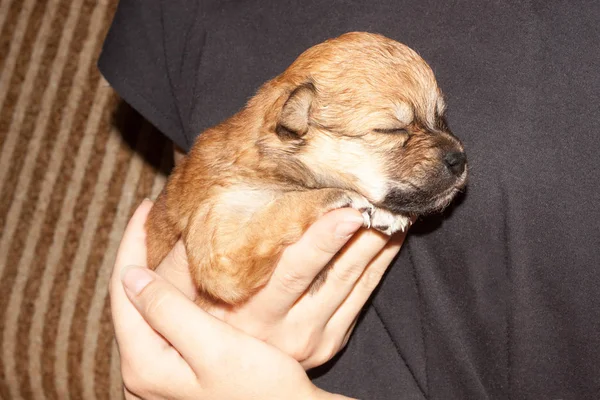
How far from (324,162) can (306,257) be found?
0.37 m

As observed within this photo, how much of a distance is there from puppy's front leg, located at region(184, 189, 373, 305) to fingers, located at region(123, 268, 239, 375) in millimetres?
→ 103

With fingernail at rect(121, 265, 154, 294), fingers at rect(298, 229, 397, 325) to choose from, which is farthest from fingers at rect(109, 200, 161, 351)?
fingers at rect(298, 229, 397, 325)

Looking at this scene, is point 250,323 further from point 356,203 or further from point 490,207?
point 490,207

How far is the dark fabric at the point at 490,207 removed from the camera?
1.87 meters

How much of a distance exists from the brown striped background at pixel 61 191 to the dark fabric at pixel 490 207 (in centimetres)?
166

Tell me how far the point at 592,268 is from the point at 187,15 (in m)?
1.97

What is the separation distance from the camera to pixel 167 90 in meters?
2.67

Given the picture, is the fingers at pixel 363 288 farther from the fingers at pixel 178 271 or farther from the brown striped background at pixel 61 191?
the brown striped background at pixel 61 191

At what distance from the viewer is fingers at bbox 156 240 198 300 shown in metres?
2.31

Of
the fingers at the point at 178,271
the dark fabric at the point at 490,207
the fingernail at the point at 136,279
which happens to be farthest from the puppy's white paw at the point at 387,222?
the fingernail at the point at 136,279

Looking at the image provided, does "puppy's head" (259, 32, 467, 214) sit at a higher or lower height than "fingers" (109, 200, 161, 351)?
higher

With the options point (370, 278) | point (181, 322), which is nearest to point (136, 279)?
point (181, 322)

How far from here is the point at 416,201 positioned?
2.06m

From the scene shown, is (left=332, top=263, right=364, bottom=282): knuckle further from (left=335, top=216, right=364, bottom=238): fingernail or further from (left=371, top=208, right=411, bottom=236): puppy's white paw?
(left=335, top=216, right=364, bottom=238): fingernail
